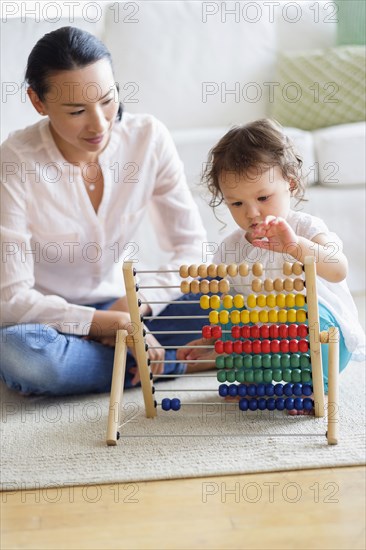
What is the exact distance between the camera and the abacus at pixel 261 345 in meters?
1.60

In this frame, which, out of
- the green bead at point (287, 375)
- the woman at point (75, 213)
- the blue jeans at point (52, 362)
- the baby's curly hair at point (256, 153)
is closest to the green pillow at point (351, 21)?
the woman at point (75, 213)

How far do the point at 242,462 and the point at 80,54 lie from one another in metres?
0.94

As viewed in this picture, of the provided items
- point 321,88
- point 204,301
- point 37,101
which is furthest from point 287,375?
point 321,88

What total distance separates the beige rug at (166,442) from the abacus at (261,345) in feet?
0.13

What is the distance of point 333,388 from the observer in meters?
1.65

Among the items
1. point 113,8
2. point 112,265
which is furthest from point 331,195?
point 113,8

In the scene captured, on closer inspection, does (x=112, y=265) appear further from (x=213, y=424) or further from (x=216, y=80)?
(x=216, y=80)

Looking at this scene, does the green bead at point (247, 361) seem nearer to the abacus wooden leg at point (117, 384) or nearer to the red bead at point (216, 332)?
the red bead at point (216, 332)

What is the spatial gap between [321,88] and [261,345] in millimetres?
1542

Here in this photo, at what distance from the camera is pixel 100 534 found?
4.44 ft

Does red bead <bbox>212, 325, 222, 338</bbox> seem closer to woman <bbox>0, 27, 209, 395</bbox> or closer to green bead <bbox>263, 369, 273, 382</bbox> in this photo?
green bead <bbox>263, 369, 273, 382</bbox>

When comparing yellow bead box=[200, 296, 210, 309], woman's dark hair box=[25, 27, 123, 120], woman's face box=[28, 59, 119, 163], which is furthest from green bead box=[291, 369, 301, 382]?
woman's dark hair box=[25, 27, 123, 120]

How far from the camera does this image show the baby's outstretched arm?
1.59 metres

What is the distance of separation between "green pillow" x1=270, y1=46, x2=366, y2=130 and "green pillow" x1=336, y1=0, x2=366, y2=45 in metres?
0.14
